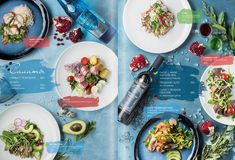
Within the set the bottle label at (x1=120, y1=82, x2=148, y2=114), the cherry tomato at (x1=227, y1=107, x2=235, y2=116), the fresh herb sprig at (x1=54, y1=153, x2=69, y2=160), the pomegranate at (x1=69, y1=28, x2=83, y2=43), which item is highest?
the pomegranate at (x1=69, y1=28, x2=83, y2=43)

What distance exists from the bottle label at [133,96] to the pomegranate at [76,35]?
0.26 metres

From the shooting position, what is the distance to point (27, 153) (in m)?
1.92

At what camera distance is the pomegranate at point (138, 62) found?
6.35ft

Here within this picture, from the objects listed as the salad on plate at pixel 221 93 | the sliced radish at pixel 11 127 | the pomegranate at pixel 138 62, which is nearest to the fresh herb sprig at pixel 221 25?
the salad on plate at pixel 221 93

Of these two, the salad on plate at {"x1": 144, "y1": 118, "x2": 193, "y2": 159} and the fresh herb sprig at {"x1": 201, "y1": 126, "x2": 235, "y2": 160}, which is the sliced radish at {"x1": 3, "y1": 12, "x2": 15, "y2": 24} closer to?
the salad on plate at {"x1": 144, "y1": 118, "x2": 193, "y2": 159}

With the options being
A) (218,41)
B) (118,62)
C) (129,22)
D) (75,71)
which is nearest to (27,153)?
(75,71)

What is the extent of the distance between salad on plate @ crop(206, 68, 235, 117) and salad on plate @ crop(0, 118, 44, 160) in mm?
617

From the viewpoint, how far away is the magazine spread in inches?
75.8

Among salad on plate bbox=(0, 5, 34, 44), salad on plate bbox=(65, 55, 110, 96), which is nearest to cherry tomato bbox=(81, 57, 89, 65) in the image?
salad on plate bbox=(65, 55, 110, 96)

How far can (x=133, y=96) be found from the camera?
A: 191 cm

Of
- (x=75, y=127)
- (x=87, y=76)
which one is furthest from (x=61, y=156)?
(x=87, y=76)

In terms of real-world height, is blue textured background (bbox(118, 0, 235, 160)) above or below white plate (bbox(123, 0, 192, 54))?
below

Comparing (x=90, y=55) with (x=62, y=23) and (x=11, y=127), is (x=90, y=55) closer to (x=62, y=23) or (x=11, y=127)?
(x=62, y=23)

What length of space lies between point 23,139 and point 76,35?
0.41m
